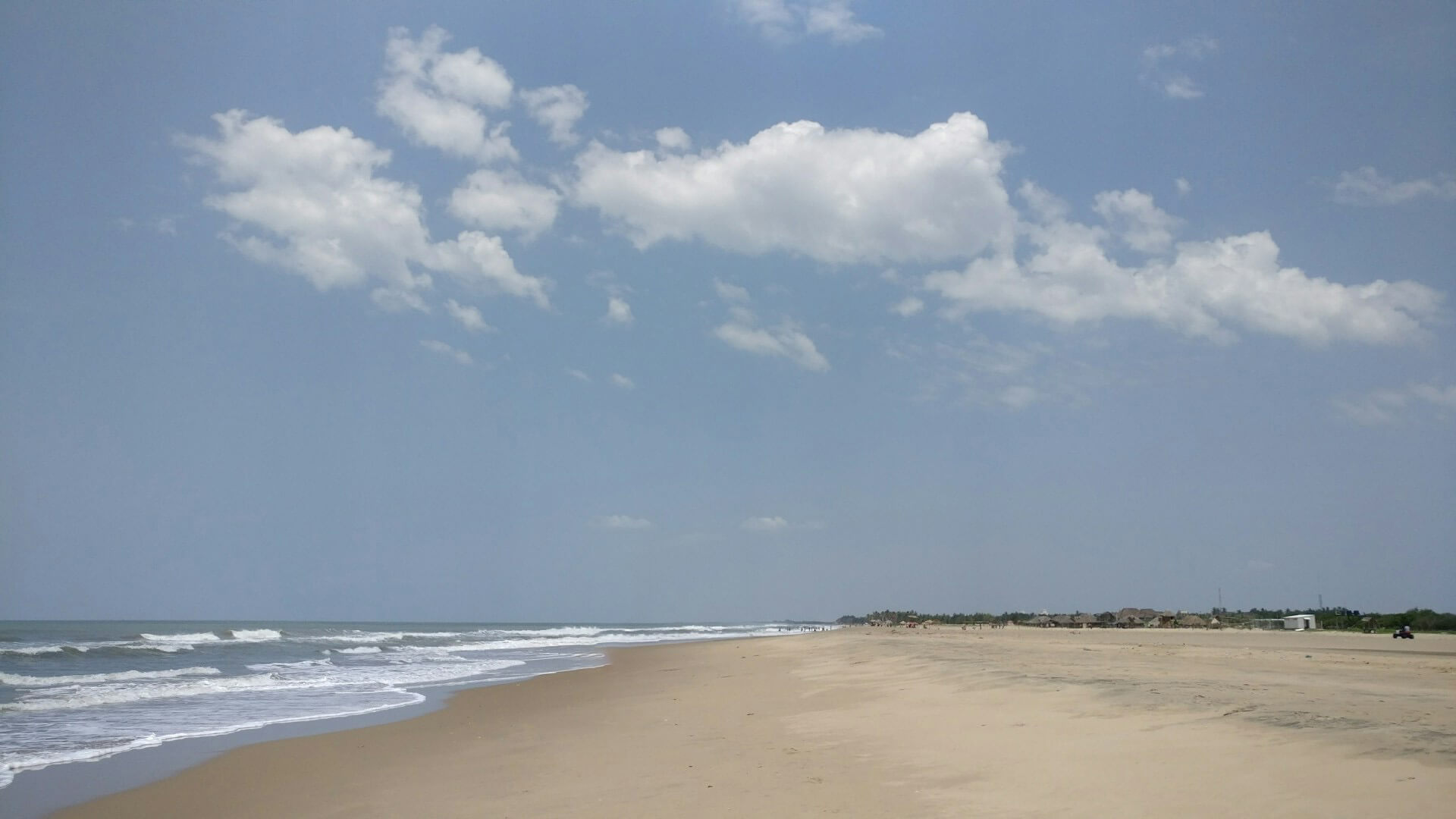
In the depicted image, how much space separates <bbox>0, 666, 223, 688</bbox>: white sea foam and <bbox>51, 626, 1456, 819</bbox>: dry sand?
13.9 metres

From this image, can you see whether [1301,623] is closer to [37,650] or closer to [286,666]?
[286,666]

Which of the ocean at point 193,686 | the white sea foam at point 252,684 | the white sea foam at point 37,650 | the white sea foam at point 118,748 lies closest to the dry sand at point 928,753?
the white sea foam at point 118,748

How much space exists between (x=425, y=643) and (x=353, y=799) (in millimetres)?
48278

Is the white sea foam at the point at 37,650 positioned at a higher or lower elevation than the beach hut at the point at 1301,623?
lower

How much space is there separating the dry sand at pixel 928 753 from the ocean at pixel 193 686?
2944mm

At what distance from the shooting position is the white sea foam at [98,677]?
24375 millimetres

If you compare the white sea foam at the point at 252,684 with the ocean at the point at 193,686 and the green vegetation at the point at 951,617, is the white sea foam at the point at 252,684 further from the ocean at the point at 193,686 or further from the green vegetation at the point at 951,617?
the green vegetation at the point at 951,617

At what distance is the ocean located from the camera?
15.1 m

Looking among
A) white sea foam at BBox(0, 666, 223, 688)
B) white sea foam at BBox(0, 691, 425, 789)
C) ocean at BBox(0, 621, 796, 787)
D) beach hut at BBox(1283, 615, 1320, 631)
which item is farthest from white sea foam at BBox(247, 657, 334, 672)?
beach hut at BBox(1283, 615, 1320, 631)

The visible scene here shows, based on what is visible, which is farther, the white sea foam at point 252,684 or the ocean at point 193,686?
the white sea foam at point 252,684

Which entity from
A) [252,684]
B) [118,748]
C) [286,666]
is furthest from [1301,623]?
[118,748]

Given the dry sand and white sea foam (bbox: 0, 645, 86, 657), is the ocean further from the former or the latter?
the dry sand

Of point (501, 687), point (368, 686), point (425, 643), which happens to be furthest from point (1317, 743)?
point (425, 643)

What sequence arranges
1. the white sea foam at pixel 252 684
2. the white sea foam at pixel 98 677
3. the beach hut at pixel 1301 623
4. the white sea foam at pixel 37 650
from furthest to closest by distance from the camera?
the beach hut at pixel 1301 623
the white sea foam at pixel 37 650
the white sea foam at pixel 98 677
the white sea foam at pixel 252 684
